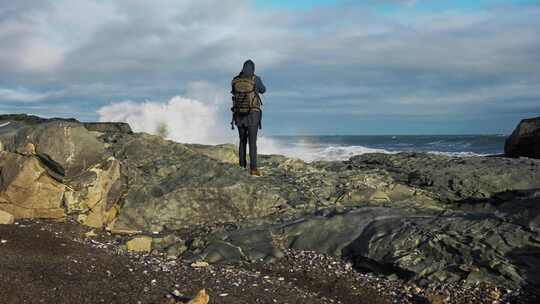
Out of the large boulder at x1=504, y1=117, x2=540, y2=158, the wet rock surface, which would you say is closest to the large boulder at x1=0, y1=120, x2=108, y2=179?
the wet rock surface

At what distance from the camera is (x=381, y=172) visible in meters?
12.0

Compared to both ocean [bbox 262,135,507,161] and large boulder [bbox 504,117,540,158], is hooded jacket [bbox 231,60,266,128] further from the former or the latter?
ocean [bbox 262,135,507,161]

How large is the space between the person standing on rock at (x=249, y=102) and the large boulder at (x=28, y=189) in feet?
13.7

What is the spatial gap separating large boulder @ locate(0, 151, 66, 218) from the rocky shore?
0.02 meters

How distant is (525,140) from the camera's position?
17062 mm

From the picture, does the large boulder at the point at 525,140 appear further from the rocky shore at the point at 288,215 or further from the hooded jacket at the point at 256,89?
the hooded jacket at the point at 256,89

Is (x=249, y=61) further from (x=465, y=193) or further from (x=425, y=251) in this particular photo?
(x=425, y=251)

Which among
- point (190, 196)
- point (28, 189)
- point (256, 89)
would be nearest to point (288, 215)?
point (190, 196)

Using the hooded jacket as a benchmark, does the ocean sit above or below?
below

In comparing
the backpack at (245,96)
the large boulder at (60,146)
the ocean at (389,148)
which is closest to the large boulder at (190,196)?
the large boulder at (60,146)

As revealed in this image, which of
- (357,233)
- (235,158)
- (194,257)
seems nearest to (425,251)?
(357,233)

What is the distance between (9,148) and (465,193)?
349 inches

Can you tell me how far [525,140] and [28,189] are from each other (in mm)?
15533

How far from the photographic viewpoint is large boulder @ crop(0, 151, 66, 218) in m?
8.46
